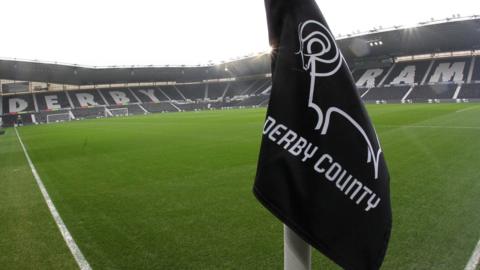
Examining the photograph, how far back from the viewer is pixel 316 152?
132 cm

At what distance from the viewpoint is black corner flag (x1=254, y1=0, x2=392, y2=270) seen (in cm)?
132

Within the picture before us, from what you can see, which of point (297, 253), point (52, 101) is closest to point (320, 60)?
point (297, 253)

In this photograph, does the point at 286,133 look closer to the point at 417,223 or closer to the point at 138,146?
the point at 417,223

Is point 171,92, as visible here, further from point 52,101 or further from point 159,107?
point 52,101

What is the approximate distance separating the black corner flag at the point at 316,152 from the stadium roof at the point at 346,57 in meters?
34.9

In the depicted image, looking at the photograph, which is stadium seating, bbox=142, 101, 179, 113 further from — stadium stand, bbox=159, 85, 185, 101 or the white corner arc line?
the white corner arc line

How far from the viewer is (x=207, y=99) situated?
235 ft

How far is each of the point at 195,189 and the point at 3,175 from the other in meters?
6.79

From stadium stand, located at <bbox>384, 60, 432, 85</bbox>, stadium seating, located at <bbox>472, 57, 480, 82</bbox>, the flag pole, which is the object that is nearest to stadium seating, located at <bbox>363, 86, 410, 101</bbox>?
stadium stand, located at <bbox>384, 60, 432, 85</bbox>

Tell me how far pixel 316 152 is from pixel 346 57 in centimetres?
5687

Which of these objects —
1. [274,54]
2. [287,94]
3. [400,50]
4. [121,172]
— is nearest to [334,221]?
[287,94]

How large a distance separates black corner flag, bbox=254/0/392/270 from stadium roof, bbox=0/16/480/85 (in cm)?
3486

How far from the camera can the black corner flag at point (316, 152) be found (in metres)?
1.32

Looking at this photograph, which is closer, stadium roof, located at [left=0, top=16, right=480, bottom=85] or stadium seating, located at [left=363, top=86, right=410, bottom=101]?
stadium roof, located at [left=0, top=16, right=480, bottom=85]
